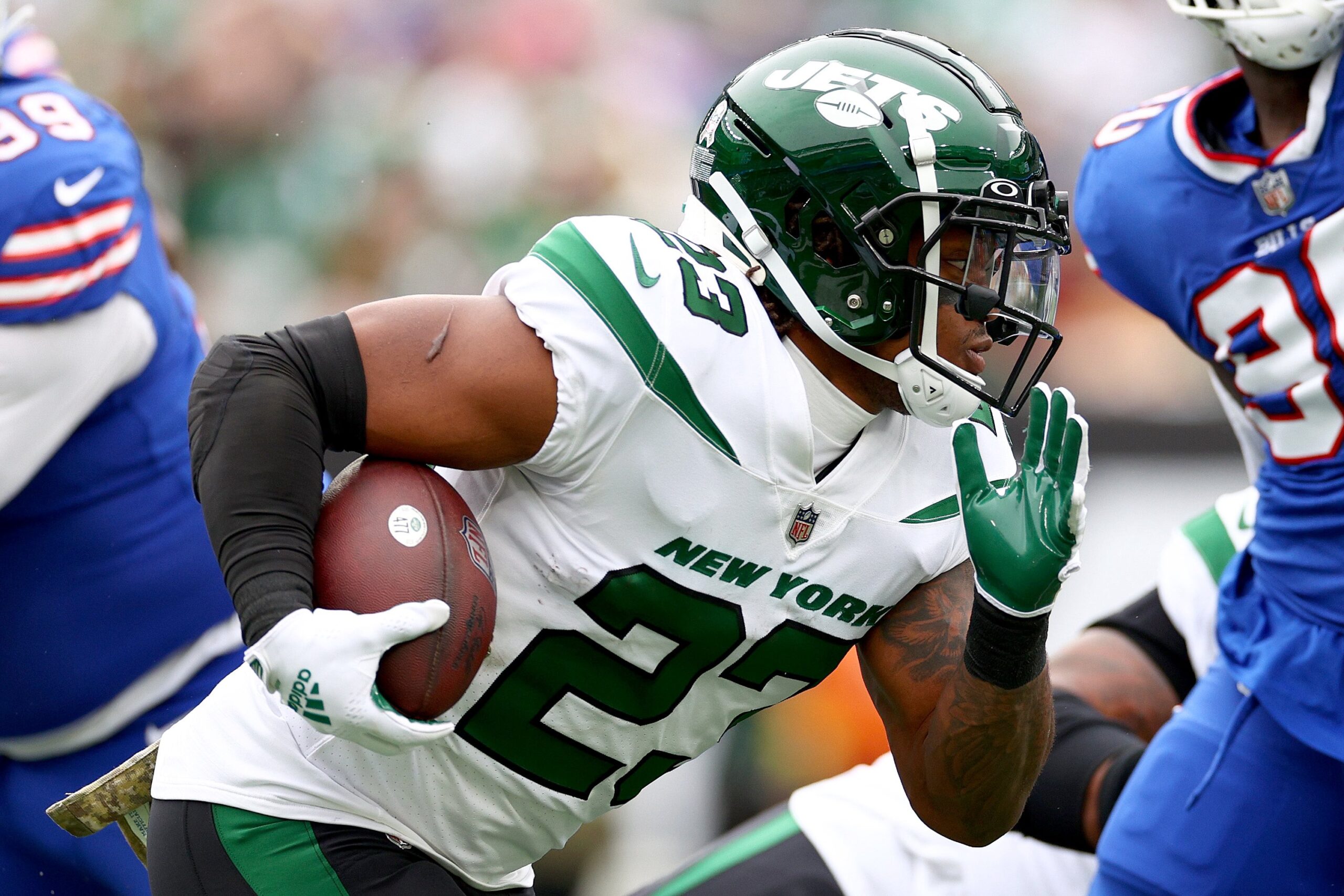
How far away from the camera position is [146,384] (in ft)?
10.7

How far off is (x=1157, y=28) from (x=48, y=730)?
15.5ft

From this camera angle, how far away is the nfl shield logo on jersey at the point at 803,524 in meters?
2.24

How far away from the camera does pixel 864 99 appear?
2270 mm

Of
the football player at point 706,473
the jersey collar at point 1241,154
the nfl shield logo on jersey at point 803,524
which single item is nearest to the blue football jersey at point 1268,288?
the jersey collar at point 1241,154

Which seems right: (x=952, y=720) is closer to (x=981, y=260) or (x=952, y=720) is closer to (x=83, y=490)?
(x=981, y=260)

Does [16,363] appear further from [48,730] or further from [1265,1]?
[1265,1]

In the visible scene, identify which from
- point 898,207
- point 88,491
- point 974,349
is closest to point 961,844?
point 974,349

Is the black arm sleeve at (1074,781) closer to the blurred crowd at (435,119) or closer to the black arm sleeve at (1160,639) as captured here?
the black arm sleeve at (1160,639)

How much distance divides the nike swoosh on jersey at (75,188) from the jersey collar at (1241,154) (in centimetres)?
216

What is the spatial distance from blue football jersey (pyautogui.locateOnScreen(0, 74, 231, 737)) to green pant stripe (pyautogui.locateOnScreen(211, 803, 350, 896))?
1.18 m

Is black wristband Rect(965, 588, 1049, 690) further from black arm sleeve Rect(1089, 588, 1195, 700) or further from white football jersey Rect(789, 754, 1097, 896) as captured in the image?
black arm sleeve Rect(1089, 588, 1195, 700)

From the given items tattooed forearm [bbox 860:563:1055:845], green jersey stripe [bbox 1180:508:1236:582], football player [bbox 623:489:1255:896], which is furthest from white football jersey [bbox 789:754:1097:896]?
green jersey stripe [bbox 1180:508:1236:582]

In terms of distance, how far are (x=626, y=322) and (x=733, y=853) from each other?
146cm

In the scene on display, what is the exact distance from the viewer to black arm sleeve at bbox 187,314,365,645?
1.88 meters
